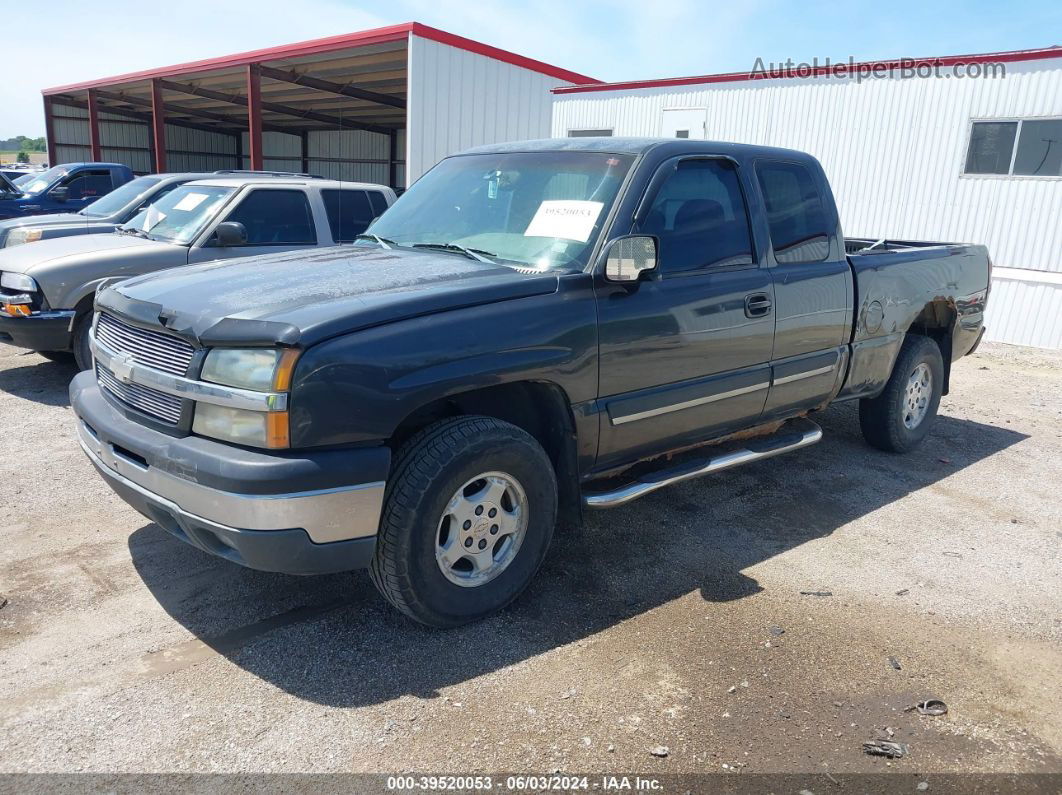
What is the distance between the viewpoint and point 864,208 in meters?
12.9

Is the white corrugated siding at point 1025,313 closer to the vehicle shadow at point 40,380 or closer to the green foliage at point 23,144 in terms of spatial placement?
the vehicle shadow at point 40,380

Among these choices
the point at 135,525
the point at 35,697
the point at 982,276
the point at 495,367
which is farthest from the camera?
the point at 982,276

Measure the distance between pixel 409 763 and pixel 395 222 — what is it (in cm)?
286

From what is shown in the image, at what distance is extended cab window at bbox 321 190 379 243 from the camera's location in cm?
793

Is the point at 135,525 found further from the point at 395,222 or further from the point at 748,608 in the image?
the point at 748,608

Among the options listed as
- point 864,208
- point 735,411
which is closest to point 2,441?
point 735,411

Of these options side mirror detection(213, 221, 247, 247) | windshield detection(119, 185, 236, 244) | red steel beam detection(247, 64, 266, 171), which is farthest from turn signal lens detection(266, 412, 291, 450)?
red steel beam detection(247, 64, 266, 171)

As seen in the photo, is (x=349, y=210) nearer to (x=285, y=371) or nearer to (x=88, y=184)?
(x=285, y=371)

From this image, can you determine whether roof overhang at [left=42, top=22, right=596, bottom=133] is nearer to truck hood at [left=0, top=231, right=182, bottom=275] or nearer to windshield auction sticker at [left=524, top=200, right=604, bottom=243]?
truck hood at [left=0, top=231, right=182, bottom=275]

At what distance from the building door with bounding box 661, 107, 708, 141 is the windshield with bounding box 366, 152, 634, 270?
1060 centimetres

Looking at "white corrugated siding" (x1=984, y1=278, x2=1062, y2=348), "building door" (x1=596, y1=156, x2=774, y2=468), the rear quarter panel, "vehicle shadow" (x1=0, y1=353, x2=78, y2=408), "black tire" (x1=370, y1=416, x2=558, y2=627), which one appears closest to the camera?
"black tire" (x1=370, y1=416, x2=558, y2=627)

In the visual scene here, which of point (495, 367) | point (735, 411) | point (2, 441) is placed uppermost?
point (495, 367)

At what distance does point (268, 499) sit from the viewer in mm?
2832

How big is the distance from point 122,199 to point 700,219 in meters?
8.04
